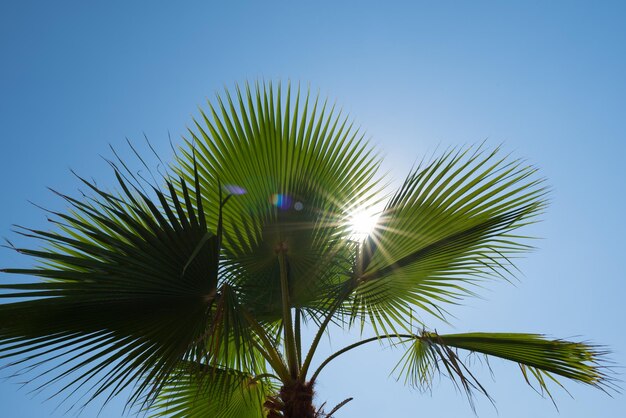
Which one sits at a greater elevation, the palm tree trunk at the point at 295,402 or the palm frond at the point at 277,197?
the palm frond at the point at 277,197

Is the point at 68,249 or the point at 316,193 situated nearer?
the point at 68,249

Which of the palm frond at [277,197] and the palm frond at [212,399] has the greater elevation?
the palm frond at [277,197]

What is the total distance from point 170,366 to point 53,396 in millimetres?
603

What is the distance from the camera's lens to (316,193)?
12.7 ft

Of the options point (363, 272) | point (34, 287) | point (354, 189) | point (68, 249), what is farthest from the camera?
point (354, 189)

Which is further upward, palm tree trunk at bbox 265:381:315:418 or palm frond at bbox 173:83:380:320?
palm frond at bbox 173:83:380:320

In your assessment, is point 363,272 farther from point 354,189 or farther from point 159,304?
point 159,304

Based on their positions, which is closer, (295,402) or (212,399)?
(295,402)

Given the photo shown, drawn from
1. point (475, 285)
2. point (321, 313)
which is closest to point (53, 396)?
point (321, 313)

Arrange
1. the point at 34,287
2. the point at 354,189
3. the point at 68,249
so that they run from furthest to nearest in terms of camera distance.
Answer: the point at 354,189 → the point at 68,249 → the point at 34,287

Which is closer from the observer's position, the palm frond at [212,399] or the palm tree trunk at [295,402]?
the palm tree trunk at [295,402]

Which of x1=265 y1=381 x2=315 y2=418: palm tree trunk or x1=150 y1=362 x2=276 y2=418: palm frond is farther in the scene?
x1=150 y1=362 x2=276 y2=418: palm frond

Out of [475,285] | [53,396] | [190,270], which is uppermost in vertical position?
[475,285]

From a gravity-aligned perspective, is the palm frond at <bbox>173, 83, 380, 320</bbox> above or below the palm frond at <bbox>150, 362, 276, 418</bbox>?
above
